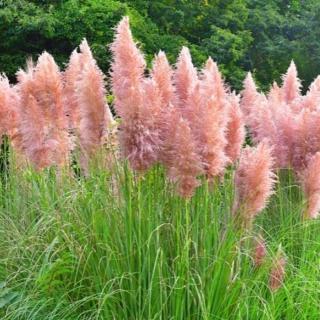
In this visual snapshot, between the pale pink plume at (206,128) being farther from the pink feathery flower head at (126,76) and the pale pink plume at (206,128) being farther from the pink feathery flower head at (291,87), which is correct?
the pink feathery flower head at (291,87)

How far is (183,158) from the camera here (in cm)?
326

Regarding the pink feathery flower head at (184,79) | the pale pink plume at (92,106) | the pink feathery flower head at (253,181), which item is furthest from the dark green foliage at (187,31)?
the pink feathery flower head at (253,181)

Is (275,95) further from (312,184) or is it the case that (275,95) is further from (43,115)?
(43,115)

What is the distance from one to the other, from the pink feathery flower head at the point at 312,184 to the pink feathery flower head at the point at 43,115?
1.44 meters

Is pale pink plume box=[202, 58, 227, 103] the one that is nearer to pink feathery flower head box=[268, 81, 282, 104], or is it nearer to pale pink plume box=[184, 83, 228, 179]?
pale pink plume box=[184, 83, 228, 179]

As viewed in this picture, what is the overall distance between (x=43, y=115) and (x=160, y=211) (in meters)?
1.05

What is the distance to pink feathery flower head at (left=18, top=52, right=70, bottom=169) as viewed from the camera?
13.3 feet

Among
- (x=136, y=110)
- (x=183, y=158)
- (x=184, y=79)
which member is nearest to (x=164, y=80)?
(x=184, y=79)

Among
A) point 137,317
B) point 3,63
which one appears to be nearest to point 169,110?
point 137,317

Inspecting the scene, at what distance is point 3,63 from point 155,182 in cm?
786

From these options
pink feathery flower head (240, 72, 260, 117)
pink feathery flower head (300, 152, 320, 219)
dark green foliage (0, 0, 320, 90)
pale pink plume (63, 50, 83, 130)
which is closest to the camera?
pink feathery flower head (300, 152, 320, 219)

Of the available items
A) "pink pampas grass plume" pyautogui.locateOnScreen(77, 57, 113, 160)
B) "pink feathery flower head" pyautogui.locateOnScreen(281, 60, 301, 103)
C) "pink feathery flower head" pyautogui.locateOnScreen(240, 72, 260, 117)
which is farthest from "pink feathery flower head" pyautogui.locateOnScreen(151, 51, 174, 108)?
"pink feathery flower head" pyautogui.locateOnScreen(281, 60, 301, 103)

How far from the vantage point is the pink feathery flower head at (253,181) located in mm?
3312

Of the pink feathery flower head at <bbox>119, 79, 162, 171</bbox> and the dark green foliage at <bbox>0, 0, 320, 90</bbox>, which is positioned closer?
the pink feathery flower head at <bbox>119, 79, 162, 171</bbox>
